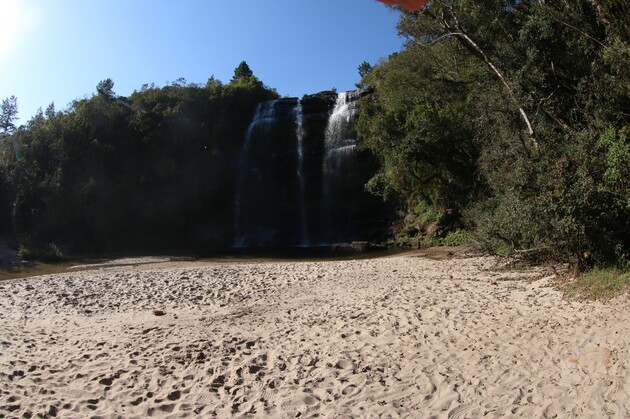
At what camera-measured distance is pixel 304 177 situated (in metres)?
36.0

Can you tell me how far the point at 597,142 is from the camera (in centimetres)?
899

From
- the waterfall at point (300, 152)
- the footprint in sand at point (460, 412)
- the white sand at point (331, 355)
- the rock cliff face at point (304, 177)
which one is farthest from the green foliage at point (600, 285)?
the waterfall at point (300, 152)

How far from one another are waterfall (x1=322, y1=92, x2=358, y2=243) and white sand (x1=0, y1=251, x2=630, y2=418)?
23508 millimetres

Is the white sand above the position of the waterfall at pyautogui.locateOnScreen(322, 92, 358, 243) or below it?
below

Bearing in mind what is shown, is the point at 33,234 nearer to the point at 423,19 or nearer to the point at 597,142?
the point at 423,19

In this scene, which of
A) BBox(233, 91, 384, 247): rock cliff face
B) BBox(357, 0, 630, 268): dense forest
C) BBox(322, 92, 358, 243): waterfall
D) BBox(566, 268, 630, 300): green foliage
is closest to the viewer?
BBox(566, 268, 630, 300): green foliage

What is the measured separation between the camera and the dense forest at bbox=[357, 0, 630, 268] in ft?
28.4

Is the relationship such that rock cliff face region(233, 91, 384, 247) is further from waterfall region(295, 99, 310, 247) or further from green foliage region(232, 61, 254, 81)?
green foliage region(232, 61, 254, 81)

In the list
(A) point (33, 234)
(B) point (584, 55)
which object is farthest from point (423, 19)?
(A) point (33, 234)

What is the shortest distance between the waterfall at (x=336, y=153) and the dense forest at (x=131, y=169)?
8867 mm

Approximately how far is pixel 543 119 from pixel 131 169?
113 feet

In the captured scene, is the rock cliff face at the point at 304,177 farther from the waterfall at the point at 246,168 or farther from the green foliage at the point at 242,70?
the green foliage at the point at 242,70

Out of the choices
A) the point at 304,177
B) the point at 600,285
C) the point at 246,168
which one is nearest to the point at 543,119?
the point at 600,285

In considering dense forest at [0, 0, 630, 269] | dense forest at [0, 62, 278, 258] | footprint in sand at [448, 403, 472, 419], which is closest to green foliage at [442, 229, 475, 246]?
dense forest at [0, 0, 630, 269]
